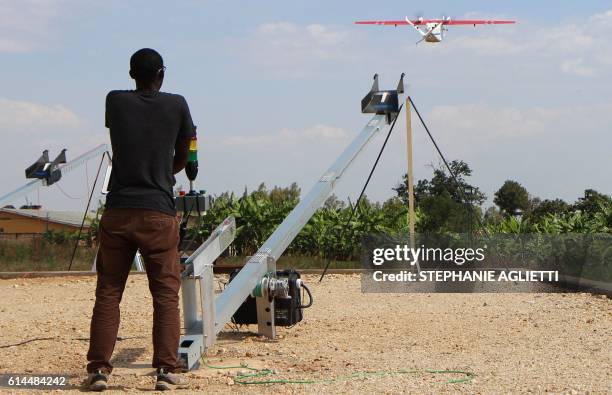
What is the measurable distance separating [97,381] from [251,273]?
162 centimetres

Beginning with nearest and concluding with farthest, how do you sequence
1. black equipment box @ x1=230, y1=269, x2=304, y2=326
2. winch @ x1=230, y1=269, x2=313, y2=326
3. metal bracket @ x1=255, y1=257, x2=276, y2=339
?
winch @ x1=230, y1=269, x2=313, y2=326 < metal bracket @ x1=255, y1=257, x2=276, y2=339 < black equipment box @ x1=230, y1=269, x2=304, y2=326

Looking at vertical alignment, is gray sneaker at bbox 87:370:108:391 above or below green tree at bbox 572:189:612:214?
below

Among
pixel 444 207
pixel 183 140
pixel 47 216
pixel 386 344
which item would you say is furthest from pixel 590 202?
pixel 47 216

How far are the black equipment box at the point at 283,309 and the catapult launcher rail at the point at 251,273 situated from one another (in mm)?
133

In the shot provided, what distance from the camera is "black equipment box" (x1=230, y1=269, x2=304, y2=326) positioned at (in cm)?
662

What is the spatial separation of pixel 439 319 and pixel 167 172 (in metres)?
3.58

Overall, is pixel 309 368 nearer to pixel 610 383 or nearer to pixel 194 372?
pixel 194 372

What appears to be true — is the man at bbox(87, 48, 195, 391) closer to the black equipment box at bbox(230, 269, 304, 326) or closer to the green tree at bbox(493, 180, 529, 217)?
the black equipment box at bbox(230, 269, 304, 326)

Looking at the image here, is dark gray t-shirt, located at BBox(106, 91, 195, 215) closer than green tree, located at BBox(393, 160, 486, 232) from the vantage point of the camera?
Yes

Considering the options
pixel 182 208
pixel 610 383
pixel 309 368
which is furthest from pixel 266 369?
pixel 610 383

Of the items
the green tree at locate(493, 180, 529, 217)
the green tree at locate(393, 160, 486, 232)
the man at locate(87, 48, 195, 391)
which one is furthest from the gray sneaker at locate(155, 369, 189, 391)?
the green tree at locate(493, 180, 529, 217)

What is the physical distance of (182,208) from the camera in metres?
5.92

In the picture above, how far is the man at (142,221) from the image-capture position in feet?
15.2

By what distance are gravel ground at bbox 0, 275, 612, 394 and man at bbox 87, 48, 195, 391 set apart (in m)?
0.25
